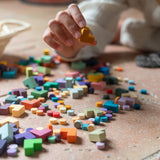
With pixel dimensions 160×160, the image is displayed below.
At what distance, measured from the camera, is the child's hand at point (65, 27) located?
1.02m

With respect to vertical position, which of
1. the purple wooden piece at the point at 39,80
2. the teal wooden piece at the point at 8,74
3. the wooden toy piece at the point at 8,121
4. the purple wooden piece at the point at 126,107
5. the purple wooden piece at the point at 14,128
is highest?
the teal wooden piece at the point at 8,74

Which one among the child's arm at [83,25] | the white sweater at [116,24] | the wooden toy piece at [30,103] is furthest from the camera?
the white sweater at [116,24]

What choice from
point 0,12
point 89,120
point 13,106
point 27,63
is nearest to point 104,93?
point 89,120

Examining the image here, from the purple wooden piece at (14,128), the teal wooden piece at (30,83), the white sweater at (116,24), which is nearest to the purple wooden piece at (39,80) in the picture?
the teal wooden piece at (30,83)

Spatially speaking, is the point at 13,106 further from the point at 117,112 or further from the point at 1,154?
the point at 117,112

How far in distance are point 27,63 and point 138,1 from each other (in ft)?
2.51

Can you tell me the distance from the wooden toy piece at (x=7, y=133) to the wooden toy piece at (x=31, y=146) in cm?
5

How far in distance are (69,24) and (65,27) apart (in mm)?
100

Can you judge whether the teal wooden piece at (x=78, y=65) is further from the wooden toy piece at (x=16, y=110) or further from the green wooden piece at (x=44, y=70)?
the wooden toy piece at (x=16, y=110)

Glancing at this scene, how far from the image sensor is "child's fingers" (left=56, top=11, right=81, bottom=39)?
3.37ft

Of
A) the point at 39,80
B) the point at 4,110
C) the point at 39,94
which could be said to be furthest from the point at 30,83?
the point at 4,110

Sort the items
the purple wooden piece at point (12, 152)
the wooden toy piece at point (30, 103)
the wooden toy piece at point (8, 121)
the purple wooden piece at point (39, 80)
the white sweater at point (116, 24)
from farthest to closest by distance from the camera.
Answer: the white sweater at point (116, 24) → the purple wooden piece at point (39, 80) → the wooden toy piece at point (30, 103) → the wooden toy piece at point (8, 121) → the purple wooden piece at point (12, 152)

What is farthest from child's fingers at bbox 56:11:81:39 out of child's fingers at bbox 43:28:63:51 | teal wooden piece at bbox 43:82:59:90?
teal wooden piece at bbox 43:82:59:90

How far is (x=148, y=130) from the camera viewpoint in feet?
2.76
